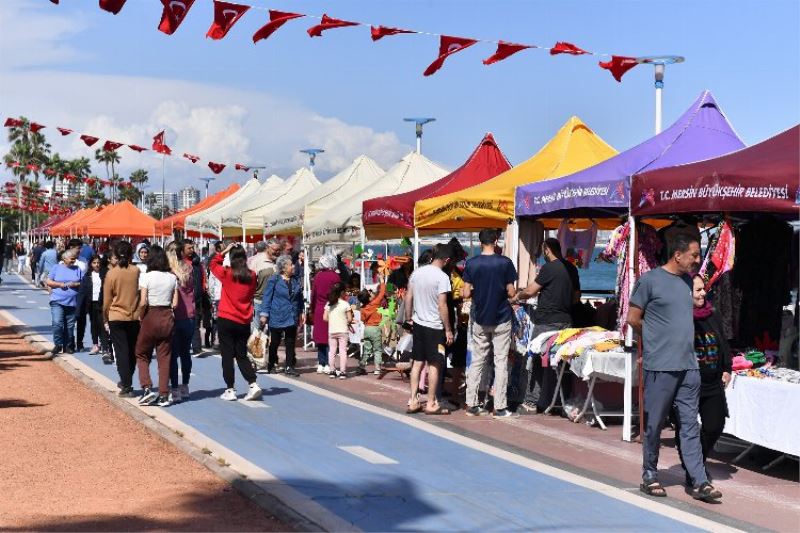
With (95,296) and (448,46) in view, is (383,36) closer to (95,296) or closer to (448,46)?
(448,46)

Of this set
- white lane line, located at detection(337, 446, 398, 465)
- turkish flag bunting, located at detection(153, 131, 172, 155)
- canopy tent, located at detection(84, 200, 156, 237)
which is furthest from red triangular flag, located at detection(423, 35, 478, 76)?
canopy tent, located at detection(84, 200, 156, 237)

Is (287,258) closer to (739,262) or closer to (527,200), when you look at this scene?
(527,200)

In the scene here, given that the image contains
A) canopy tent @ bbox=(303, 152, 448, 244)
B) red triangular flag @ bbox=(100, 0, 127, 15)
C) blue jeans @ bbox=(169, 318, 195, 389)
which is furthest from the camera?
canopy tent @ bbox=(303, 152, 448, 244)

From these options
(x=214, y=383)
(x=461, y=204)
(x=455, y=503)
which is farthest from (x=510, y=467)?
(x=214, y=383)

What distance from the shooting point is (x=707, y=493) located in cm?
835

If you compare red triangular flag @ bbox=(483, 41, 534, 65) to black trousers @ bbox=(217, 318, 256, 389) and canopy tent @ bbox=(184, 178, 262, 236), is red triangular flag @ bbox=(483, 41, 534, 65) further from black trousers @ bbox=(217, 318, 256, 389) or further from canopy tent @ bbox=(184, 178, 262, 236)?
canopy tent @ bbox=(184, 178, 262, 236)

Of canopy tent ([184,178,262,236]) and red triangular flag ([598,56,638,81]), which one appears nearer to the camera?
red triangular flag ([598,56,638,81])

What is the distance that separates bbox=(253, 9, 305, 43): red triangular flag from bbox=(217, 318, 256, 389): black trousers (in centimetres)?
360

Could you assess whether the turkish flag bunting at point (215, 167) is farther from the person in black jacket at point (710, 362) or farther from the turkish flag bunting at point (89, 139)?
the person in black jacket at point (710, 362)

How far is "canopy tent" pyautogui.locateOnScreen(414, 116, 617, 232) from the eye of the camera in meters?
14.0

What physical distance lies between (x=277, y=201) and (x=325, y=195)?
4952 mm

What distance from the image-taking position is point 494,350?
12797 mm

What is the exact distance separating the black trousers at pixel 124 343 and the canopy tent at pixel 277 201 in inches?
436

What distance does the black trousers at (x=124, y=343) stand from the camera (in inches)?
555
